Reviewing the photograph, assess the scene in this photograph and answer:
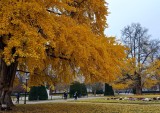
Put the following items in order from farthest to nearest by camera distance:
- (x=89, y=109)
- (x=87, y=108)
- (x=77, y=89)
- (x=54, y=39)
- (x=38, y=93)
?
(x=77, y=89) < (x=38, y=93) < (x=87, y=108) < (x=89, y=109) < (x=54, y=39)

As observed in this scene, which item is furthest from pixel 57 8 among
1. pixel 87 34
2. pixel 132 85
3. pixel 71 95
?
pixel 132 85

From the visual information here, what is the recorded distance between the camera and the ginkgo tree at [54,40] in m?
13.0

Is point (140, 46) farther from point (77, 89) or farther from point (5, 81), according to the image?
point (5, 81)

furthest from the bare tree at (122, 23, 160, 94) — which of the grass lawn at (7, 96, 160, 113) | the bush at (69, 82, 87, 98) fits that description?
the grass lawn at (7, 96, 160, 113)

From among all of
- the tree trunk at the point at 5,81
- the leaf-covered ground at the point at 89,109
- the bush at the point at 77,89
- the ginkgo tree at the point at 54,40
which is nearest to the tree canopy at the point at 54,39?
the ginkgo tree at the point at 54,40

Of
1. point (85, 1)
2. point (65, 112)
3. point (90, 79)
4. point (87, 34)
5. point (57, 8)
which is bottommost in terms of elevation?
point (65, 112)

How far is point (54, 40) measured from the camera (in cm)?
1441

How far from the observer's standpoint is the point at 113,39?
1845 centimetres

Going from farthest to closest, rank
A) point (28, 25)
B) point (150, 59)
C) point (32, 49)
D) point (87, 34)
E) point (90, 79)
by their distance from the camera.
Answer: point (150, 59) < point (90, 79) < point (87, 34) < point (28, 25) < point (32, 49)

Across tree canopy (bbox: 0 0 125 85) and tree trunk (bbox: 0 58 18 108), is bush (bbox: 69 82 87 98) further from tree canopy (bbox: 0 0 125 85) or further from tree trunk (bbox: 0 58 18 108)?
tree trunk (bbox: 0 58 18 108)

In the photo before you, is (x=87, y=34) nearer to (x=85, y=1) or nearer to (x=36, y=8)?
(x=36, y=8)

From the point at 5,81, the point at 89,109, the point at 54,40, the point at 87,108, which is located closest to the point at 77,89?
the point at 87,108

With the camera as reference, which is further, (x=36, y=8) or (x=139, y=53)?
(x=139, y=53)

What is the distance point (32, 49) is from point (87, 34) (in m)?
3.39
